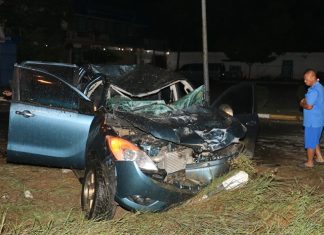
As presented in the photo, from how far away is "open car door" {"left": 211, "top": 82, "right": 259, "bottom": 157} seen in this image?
7551 millimetres

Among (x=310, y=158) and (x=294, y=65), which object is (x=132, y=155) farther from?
(x=294, y=65)

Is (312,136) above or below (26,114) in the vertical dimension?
below

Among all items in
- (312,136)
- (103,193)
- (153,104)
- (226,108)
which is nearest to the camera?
(103,193)

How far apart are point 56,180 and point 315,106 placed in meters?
4.21

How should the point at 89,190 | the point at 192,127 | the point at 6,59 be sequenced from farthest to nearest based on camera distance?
the point at 6,59
the point at 192,127
the point at 89,190

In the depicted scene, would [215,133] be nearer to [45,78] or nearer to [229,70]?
[45,78]

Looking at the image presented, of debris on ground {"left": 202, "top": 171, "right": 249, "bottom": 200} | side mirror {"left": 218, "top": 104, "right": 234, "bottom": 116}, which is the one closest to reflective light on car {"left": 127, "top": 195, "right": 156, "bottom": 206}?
debris on ground {"left": 202, "top": 171, "right": 249, "bottom": 200}

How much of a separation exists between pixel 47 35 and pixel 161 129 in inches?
930

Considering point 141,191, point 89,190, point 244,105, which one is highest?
point 244,105

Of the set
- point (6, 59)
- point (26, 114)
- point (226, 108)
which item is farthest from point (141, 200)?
point (6, 59)

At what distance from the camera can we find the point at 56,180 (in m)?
7.32

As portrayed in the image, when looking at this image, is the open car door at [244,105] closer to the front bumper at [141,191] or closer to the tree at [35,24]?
the front bumper at [141,191]

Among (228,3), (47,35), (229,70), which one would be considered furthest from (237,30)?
(47,35)

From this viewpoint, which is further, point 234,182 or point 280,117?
point 280,117
